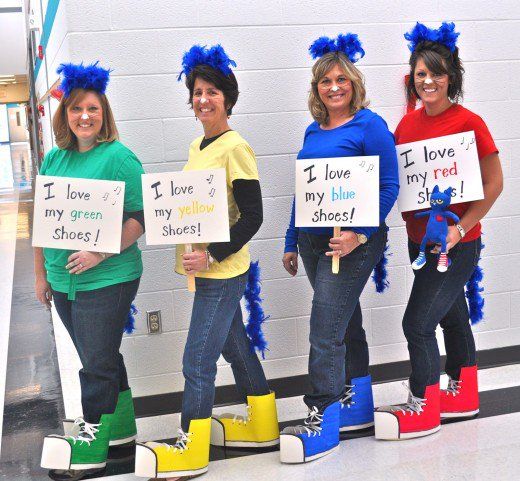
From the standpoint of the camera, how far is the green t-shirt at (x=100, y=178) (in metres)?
2.32

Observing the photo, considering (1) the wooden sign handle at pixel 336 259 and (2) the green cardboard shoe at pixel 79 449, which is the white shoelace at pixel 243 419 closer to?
(2) the green cardboard shoe at pixel 79 449

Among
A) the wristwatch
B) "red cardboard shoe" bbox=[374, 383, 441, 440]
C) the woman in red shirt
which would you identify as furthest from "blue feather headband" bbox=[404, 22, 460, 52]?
"red cardboard shoe" bbox=[374, 383, 441, 440]

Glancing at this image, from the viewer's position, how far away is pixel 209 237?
7.36 ft

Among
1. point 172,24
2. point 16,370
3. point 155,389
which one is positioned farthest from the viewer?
point 16,370

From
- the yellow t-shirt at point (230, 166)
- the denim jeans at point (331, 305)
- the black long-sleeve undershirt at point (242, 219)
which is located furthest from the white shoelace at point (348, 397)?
the black long-sleeve undershirt at point (242, 219)

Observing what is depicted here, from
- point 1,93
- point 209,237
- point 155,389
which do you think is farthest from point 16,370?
point 1,93

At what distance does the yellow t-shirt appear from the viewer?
227 centimetres

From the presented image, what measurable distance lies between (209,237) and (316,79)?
0.71 m

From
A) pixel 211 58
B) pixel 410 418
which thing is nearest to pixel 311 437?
pixel 410 418

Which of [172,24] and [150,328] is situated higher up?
[172,24]

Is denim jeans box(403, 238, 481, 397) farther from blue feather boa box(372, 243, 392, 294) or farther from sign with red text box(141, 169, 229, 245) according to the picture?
sign with red text box(141, 169, 229, 245)

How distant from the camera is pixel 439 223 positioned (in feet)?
7.80

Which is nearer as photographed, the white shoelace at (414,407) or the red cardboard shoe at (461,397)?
the white shoelace at (414,407)

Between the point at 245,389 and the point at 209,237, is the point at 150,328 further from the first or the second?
the point at 209,237
